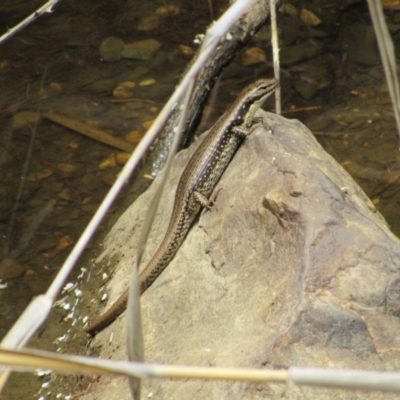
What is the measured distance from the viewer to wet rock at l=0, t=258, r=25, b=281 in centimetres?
625

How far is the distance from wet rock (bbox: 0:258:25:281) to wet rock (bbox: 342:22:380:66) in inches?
211

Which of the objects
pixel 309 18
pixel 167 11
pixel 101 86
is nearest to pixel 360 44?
pixel 309 18

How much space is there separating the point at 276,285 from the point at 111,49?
6.44 metres

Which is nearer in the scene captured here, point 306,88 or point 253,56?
point 306,88

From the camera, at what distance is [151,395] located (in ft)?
12.3

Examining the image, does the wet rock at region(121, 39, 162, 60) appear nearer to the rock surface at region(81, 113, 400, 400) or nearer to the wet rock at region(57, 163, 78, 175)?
the wet rock at region(57, 163, 78, 175)

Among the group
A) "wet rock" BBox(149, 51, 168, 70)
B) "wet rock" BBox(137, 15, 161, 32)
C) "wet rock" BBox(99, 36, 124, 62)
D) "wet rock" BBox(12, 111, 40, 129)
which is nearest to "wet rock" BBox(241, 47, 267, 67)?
"wet rock" BBox(149, 51, 168, 70)

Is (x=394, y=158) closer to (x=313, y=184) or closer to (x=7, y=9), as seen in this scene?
(x=313, y=184)

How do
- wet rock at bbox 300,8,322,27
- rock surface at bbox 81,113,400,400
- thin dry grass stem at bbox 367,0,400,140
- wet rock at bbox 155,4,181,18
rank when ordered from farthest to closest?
wet rock at bbox 155,4,181,18 < wet rock at bbox 300,8,322,27 < rock surface at bbox 81,113,400,400 < thin dry grass stem at bbox 367,0,400,140

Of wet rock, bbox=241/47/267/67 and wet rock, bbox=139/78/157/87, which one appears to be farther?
wet rock, bbox=241/47/267/67

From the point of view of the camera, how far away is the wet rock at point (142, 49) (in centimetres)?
926

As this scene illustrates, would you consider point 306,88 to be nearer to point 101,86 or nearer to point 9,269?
point 101,86

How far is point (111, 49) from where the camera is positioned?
9383 mm

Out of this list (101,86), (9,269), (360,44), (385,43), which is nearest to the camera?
(385,43)
